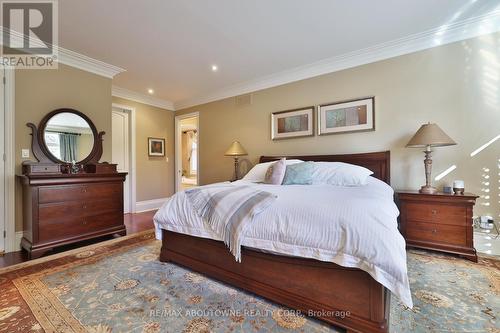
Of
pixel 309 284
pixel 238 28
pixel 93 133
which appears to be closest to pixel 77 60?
pixel 93 133

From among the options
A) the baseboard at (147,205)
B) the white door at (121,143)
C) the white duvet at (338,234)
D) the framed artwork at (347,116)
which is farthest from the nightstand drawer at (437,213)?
the white door at (121,143)

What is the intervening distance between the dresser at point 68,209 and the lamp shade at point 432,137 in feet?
12.8

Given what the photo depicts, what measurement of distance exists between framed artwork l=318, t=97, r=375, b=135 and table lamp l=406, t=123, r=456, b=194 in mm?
644

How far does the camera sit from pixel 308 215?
56.6 inches

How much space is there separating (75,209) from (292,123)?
332cm

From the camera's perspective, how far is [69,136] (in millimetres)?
3125

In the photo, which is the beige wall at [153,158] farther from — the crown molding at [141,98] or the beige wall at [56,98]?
the beige wall at [56,98]

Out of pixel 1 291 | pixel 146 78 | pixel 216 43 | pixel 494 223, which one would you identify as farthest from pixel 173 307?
pixel 146 78

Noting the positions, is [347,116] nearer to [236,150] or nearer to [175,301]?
[236,150]

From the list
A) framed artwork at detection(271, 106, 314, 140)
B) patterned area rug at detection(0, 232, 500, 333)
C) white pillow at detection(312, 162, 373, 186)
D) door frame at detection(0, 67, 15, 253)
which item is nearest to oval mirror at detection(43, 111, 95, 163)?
door frame at detection(0, 67, 15, 253)

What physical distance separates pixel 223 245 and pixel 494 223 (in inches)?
118

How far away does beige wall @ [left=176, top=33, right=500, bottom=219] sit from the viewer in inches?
97.8

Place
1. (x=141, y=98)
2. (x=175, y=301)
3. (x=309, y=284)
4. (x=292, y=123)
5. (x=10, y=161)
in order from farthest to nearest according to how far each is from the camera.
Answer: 1. (x=141, y=98)
2. (x=292, y=123)
3. (x=10, y=161)
4. (x=175, y=301)
5. (x=309, y=284)

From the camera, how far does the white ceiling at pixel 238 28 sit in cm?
219
